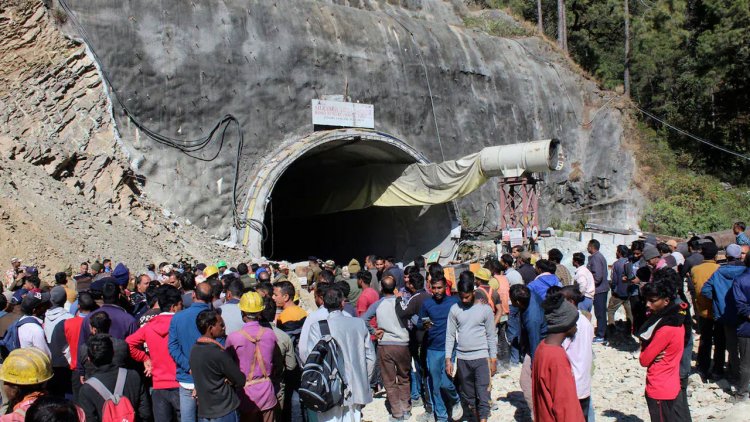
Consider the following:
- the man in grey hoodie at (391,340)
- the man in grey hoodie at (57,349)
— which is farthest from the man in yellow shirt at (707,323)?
the man in grey hoodie at (57,349)

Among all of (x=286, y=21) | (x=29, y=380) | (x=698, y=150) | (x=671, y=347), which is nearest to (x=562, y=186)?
(x=698, y=150)

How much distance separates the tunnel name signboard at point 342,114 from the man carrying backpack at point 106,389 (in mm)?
13902

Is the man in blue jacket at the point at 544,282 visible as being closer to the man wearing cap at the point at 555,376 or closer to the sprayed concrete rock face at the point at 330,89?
the man wearing cap at the point at 555,376

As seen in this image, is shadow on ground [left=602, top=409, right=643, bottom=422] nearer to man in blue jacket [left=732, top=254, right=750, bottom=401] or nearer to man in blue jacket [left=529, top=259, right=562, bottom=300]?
man in blue jacket [left=732, top=254, right=750, bottom=401]

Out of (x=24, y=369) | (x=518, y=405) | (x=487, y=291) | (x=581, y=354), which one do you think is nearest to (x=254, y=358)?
(x=24, y=369)

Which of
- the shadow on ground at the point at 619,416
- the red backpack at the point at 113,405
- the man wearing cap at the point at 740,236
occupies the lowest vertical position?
the shadow on ground at the point at 619,416

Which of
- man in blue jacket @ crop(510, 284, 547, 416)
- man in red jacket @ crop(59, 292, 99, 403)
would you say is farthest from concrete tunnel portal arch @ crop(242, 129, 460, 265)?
man in blue jacket @ crop(510, 284, 547, 416)

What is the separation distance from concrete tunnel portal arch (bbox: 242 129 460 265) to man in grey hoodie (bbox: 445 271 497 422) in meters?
10.6

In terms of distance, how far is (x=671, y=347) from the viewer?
546 cm

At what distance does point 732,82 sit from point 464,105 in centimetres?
1078

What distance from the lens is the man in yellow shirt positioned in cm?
852

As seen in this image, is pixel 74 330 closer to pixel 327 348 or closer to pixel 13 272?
pixel 327 348

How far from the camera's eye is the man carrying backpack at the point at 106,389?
4.97m

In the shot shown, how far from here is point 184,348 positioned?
19.4 ft
